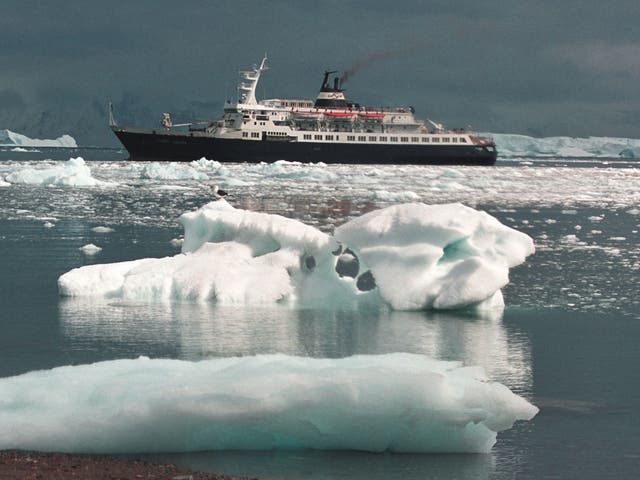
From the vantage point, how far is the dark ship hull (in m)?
64.9

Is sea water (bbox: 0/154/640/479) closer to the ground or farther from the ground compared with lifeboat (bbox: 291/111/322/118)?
closer to the ground

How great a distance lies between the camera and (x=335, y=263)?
11.7 meters

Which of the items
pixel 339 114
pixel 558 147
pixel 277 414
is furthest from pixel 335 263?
pixel 558 147

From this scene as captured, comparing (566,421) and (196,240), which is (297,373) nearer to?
(566,421)

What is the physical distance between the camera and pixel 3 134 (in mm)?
138000

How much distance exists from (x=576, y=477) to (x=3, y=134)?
139950mm

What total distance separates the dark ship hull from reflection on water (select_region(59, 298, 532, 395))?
5381 centimetres

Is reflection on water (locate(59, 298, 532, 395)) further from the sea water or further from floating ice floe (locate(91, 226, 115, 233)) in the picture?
floating ice floe (locate(91, 226, 115, 233))

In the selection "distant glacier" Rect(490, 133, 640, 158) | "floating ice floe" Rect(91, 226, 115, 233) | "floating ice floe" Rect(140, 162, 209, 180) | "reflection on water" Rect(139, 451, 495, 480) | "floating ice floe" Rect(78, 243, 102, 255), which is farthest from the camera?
"distant glacier" Rect(490, 133, 640, 158)

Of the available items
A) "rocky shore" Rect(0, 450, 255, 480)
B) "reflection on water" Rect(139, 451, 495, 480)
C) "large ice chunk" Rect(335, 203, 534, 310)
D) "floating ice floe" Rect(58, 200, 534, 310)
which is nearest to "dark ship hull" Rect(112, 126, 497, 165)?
"floating ice floe" Rect(58, 200, 534, 310)

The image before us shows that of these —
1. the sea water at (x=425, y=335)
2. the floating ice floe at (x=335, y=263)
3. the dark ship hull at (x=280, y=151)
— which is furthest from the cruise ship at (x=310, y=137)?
the floating ice floe at (x=335, y=263)

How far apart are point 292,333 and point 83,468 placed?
14.2 feet

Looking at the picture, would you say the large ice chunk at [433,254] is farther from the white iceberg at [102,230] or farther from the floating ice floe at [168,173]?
the floating ice floe at [168,173]

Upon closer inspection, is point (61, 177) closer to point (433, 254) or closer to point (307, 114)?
point (433, 254)
